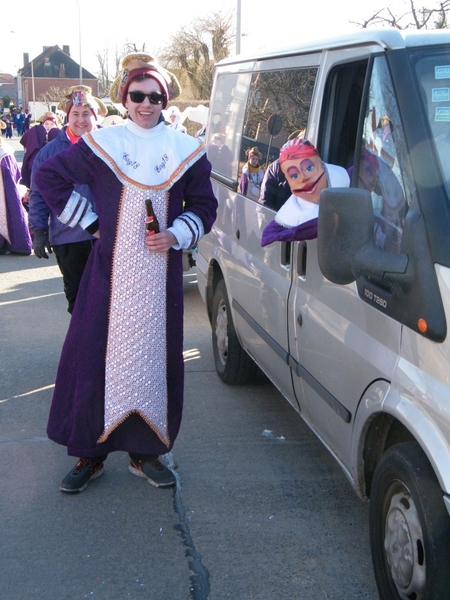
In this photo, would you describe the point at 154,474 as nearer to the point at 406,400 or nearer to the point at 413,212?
the point at 406,400

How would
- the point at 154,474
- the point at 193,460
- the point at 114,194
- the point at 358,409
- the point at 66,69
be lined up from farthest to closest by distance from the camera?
the point at 66,69 < the point at 193,460 < the point at 154,474 < the point at 114,194 < the point at 358,409

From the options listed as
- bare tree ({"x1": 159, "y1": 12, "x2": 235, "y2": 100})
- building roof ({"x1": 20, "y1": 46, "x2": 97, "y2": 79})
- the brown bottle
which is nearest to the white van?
the brown bottle

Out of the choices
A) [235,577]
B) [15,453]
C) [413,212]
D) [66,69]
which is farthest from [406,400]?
[66,69]

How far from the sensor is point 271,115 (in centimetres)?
439

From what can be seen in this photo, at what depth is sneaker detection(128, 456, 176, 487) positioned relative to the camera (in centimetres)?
397

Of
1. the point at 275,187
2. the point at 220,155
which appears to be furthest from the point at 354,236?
the point at 220,155

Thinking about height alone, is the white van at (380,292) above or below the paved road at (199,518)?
above

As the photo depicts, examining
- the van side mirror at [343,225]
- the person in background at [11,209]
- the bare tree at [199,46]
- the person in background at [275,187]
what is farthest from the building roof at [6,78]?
the van side mirror at [343,225]

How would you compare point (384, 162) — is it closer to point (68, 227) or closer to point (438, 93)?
point (438, 93)

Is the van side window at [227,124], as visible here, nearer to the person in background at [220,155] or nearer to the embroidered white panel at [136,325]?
the person in background at [220,155]

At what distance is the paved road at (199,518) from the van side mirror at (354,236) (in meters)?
1.40

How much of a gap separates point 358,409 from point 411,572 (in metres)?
0.62

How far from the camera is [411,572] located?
2.62 m

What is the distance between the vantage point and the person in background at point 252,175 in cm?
455
